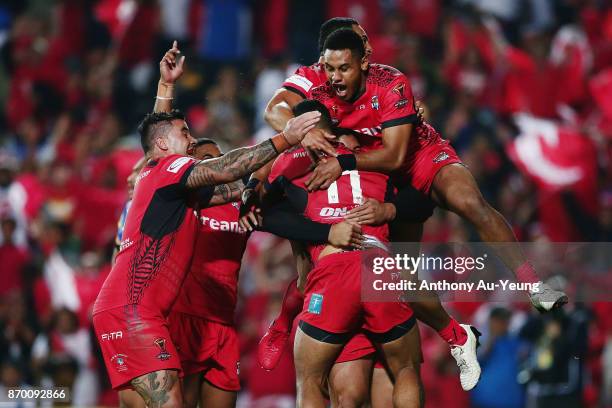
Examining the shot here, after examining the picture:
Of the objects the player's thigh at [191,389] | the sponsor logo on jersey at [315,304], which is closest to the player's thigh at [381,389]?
the sponsor logo on jersey at [315,304]

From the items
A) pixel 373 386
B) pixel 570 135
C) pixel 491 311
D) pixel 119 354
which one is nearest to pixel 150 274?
pixel 119 354

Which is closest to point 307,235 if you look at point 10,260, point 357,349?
point 357,349

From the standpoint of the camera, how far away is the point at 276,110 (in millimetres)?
8102

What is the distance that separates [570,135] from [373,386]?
5.80m

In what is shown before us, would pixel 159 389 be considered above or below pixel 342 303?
below

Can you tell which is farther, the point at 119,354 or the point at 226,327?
the point at 226,327

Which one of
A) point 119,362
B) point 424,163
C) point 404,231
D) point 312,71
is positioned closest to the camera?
point 119,362

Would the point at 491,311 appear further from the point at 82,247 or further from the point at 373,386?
the point at 82,247

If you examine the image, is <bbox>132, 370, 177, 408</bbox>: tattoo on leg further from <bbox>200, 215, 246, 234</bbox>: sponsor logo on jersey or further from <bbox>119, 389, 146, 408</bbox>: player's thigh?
<bbox>200, 215, 246, 234</bbox>: sponsor logo on jersey

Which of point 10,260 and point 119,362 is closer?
point 119,362

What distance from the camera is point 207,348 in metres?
8.08

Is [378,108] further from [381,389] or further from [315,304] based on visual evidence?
[381,389]

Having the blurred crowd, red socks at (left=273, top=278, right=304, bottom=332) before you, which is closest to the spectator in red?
the blurred crowd

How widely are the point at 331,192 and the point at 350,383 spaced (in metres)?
1.22
